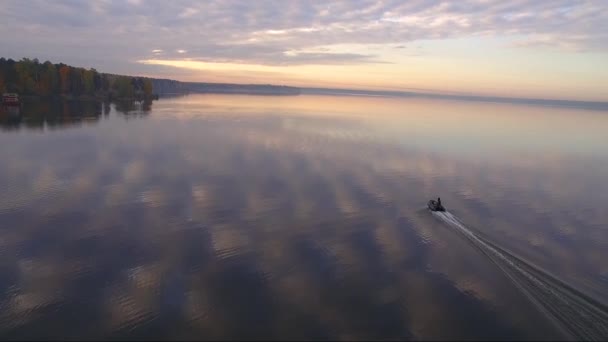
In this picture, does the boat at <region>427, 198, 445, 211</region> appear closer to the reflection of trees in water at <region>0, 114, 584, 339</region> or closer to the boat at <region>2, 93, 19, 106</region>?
the reflection of trees in water at <region>0, 114, 584, 339</region>

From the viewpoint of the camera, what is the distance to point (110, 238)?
23078 millimetres

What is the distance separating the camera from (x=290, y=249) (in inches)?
907

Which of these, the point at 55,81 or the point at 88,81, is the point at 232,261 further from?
the point at 88,81

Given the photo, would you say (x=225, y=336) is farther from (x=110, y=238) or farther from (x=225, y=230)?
(x=110, y=238)

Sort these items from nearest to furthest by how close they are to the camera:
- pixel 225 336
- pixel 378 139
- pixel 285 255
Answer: pixel 225 336
pixel 285 255
pixel 378 139

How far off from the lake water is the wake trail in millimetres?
95

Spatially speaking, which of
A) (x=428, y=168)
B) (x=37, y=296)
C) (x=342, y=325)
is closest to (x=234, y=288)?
(x=342, y=325)

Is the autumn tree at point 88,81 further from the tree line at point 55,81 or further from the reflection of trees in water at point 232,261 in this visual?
the reflection of trees in water at point 232,261

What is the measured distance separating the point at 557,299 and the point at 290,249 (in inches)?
560

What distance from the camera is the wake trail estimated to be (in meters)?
16.2

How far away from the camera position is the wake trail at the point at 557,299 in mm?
16172

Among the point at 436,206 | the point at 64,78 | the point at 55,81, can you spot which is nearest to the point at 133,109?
the point at 55,81

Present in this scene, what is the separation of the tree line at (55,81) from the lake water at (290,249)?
10535cm

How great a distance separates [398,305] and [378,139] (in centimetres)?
5451
